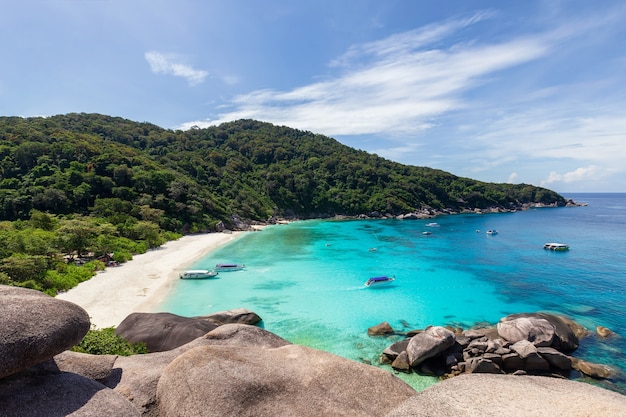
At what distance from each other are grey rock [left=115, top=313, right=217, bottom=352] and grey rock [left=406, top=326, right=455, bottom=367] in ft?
38.8

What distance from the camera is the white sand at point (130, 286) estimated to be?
2386 cm

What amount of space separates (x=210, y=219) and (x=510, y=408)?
7529 cm

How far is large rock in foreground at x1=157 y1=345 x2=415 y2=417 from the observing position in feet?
22.4

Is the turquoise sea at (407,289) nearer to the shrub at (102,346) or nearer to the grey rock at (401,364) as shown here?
the grey rock at (401,364)

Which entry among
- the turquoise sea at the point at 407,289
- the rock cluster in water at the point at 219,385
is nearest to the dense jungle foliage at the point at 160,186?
the turquoise sea at the point at 407,289

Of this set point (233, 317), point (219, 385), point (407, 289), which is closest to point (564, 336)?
point (407, 289)

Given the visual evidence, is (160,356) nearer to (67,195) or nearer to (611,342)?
(611,342)

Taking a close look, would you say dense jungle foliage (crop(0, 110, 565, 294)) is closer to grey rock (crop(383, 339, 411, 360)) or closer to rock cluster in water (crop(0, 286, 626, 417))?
rock cluster in water (crop(0, 286, 626, 417))

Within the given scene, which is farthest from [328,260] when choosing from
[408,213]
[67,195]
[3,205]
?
[408,213]

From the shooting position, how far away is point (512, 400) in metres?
4.30

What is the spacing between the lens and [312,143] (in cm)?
16538

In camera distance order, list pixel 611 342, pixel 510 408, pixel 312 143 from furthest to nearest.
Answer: pixel 312 143 < pixel 611 342 < pixel 510 408

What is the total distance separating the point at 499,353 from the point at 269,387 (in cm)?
1699

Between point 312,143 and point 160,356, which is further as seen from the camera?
point 312,143
